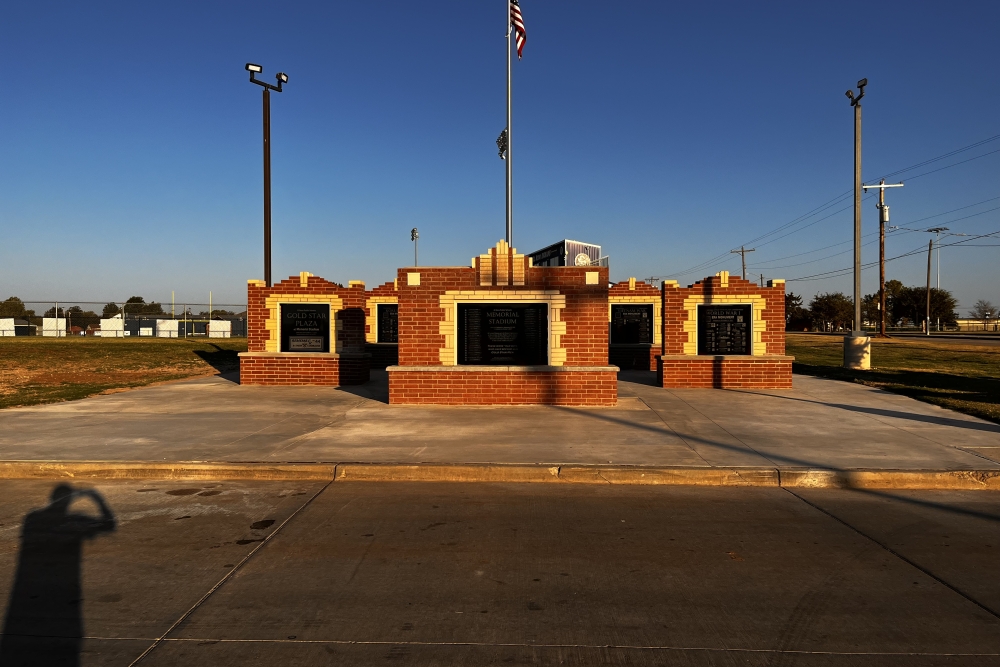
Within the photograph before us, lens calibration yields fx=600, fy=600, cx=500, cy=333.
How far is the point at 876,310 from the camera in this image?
9150cm

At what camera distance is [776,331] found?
16.0 meters

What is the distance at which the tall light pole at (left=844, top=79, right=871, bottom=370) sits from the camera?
19906 millimetres

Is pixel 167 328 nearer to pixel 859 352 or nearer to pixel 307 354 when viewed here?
pixel 307 354

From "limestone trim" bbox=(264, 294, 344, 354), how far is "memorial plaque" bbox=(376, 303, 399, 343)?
401 cm

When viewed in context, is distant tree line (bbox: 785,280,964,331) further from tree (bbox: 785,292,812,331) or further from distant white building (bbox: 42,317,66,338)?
distant white building (bbox: 42,317,66,338)

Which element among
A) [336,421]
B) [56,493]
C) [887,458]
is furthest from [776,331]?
[56,493]

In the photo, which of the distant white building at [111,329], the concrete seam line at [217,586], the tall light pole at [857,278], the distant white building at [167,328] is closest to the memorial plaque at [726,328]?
the tall light pole at [857,278]

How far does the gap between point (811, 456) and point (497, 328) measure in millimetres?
6727

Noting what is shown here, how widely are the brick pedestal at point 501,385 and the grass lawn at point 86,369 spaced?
794 centimetres

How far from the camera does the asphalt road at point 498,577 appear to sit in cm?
356

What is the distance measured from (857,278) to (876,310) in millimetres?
84269

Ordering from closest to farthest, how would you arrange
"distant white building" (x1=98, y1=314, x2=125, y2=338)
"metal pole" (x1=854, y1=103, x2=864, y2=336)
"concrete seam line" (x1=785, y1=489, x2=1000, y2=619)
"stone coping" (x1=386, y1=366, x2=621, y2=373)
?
1. "concrete seam line" (x1=785, y1=489, x2=1000, y2=619)
2. "stone coping" (x1=386, y1=366, x2=621, y2=373)
3. "metal pole" (x1=854, y1=103, x2=864, y2=336)
4. "distant white building" (x1=98, y1=314, x2=125, y2=338)

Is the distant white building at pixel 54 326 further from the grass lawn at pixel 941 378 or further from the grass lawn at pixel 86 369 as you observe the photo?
the grass lawn at pixel 941 378

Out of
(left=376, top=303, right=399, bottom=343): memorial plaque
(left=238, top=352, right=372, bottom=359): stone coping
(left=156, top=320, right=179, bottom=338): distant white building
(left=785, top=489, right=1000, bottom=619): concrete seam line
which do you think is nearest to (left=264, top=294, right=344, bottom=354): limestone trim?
(left=238, top=352, right=372, bottom=359): stone coping
